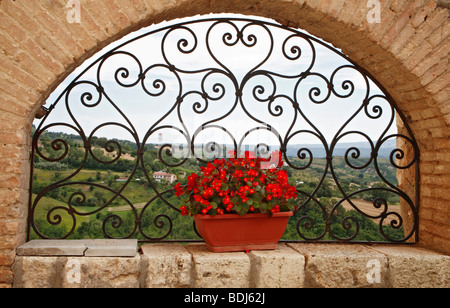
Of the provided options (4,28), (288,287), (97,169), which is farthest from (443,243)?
(4,28)

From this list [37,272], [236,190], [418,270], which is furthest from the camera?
[418,270]

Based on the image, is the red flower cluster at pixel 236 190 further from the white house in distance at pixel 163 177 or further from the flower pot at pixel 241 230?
the white house in distance at pixel 163 177

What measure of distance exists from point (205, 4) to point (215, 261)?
1635 millimetres

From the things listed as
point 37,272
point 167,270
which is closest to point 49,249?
point 37,272

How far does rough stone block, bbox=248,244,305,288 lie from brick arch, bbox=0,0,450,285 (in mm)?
1104

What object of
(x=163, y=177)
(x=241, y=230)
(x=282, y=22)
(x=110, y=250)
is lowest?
(x=110, y=250)

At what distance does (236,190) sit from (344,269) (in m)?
0.87

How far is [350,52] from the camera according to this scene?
125 inches

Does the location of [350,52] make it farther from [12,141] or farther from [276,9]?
[12,141]

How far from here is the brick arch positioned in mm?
2395

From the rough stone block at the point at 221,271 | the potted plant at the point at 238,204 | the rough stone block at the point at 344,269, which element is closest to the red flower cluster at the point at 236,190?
the potted plant at the point at 238,204

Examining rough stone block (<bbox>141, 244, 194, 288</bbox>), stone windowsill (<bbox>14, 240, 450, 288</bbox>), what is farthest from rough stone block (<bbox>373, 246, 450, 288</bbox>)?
rough stone block (<bbox>141, 244, 194, 288</bbox>)

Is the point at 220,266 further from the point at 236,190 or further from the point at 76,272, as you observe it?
the point at 76,272

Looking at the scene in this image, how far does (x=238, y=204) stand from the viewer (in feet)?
8.87
